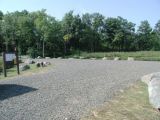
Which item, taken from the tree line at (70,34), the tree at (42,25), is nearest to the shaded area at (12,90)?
the tree line at (70,34)

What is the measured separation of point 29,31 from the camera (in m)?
45.6

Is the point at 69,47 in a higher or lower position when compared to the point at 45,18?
lower

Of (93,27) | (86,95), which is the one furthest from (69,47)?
(86,95)

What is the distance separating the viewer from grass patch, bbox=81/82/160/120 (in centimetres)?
660

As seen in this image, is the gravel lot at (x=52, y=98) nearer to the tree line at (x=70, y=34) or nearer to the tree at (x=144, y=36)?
the tree line at (x=70, y=34)

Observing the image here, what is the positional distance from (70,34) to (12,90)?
138ft

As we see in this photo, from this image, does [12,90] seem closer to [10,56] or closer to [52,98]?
[52,98]

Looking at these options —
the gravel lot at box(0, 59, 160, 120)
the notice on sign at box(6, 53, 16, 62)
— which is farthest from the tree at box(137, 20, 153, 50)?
the gravel lot at box(0, 59, 160, 120)

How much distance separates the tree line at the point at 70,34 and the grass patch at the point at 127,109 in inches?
1243

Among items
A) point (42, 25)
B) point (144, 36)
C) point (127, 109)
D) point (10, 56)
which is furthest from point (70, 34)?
point (127, 109)

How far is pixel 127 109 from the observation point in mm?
7242

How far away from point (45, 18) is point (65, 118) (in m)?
38.7

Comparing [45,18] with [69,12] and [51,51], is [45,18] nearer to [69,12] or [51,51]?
[51,51]

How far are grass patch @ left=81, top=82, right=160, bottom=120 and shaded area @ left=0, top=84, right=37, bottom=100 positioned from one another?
9.01 feet
